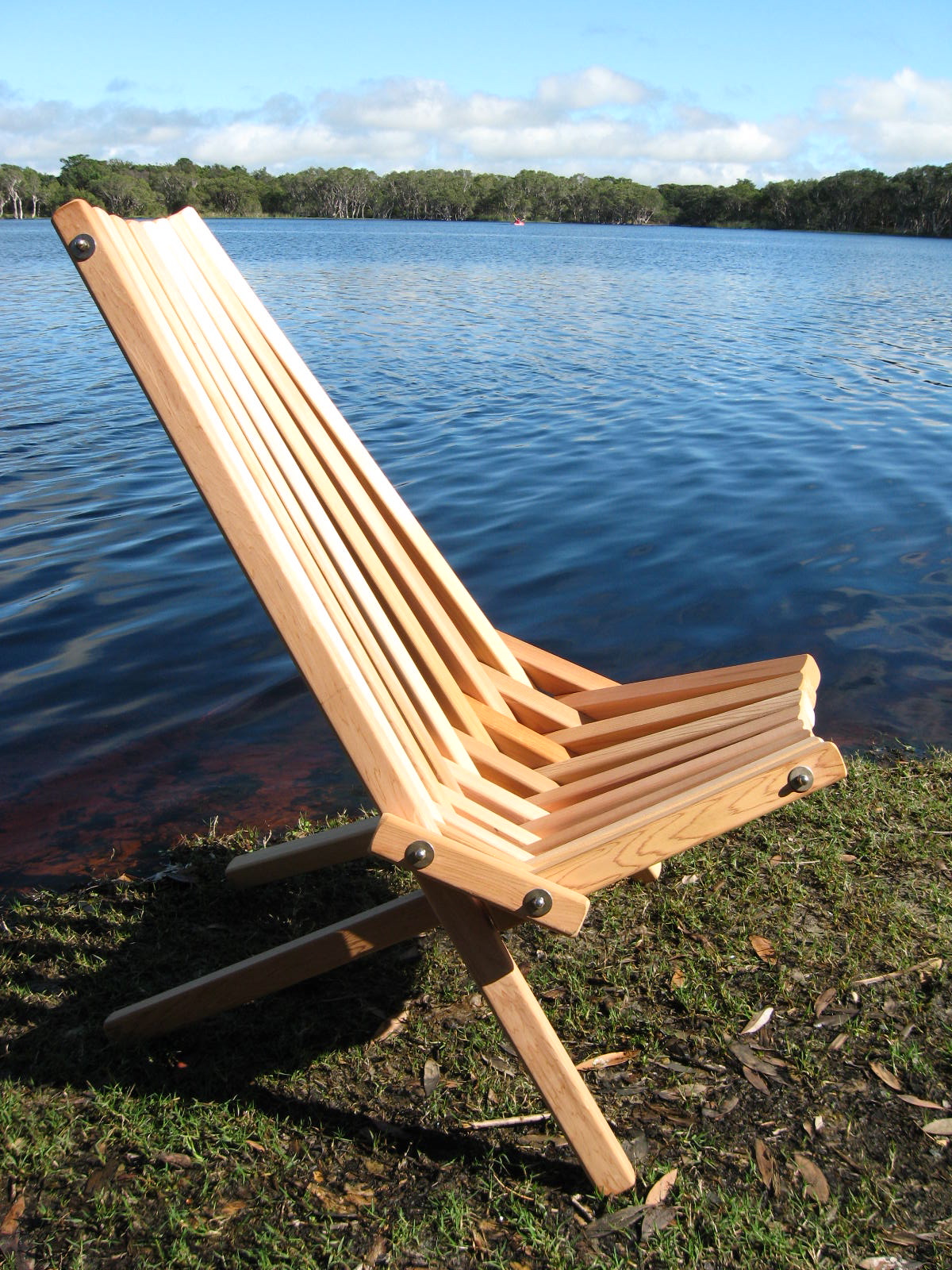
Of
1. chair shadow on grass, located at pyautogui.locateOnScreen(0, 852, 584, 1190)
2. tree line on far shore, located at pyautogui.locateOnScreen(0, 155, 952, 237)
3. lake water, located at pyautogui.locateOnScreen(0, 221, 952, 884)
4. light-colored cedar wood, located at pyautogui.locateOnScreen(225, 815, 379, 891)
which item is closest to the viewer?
chair shadow on grass, located at pyautogui.locateOnScreen(0, 852, 584, 1190)

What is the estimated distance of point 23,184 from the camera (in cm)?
9919

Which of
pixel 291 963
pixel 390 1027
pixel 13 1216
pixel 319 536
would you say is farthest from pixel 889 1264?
pixel 319 536

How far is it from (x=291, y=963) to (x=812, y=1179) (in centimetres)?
110

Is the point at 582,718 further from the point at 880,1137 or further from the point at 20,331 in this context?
the point at 20,331

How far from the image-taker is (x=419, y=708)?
222 cm

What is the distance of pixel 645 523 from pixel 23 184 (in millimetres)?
109614

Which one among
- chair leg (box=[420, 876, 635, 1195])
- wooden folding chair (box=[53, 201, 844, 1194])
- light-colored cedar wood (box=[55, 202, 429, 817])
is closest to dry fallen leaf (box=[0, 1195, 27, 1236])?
wooden folding chair (box=[53, 201, 844, 1194])

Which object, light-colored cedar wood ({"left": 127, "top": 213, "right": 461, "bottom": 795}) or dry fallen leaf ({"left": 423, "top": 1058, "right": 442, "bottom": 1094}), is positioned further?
dry fallen leaf ({"left": 423, "top": 1058, "right": 442, "bottom": 1094})

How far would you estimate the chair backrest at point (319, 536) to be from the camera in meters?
1.70

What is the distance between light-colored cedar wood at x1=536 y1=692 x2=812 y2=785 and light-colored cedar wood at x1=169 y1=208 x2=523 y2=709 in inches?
12.7

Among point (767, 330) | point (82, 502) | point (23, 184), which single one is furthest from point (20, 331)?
point (23, 184)

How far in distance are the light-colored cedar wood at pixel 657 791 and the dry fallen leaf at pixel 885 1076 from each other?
32.0 inches

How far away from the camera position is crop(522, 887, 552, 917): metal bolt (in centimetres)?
171

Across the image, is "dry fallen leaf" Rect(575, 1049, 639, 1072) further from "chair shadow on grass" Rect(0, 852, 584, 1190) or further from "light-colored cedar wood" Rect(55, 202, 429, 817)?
"light-colored cedar wood" Rect(55, 202, 429, 817)
